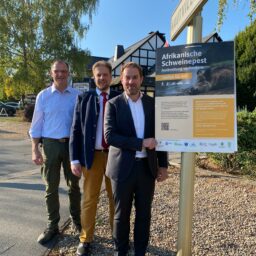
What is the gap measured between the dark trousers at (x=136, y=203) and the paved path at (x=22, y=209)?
0.93m

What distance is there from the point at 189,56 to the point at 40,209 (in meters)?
3.19

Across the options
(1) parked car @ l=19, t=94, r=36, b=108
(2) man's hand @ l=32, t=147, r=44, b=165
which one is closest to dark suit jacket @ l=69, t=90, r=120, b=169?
(2) man's hand @ l=32, t=147, r=44, b=165

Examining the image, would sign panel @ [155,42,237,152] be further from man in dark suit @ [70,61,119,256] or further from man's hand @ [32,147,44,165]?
man's hand @ [32,147,44,165]

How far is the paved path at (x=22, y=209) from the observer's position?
12.5 feet

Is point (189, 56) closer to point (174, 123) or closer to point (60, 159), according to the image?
point (174, 123)

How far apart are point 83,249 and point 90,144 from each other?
1.04m

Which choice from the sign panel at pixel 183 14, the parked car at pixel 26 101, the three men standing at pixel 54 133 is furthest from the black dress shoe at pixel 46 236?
the parked car at pixel 26 101

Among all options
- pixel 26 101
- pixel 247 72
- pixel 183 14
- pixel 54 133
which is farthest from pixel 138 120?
pixel 26 101

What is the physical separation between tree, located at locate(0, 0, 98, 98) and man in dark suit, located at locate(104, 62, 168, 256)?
2291 cm

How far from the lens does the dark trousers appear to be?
3.21 m

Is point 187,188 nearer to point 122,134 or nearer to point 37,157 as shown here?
point 122,134

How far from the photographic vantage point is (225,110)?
2787 millimetres

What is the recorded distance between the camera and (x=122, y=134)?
319cm

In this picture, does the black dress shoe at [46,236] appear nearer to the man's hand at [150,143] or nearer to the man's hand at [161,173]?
the man's hand at [161,173]
